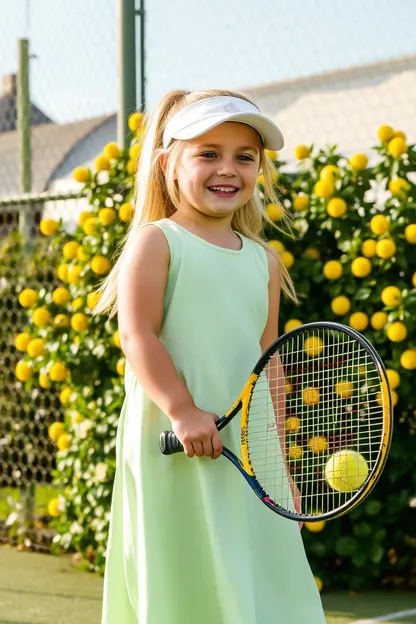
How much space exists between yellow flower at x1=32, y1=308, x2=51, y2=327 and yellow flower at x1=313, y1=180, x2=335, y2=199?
46.4 inches

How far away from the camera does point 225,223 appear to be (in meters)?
2.56

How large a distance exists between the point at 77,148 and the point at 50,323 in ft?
5.88

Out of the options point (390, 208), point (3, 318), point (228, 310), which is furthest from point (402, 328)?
point (3, 318)

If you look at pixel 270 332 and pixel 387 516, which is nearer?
pixel 270 332

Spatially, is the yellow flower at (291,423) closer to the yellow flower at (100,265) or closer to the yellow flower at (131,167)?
the yellow flower at (100,265)

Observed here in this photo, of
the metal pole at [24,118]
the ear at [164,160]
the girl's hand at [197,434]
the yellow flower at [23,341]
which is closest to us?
the girl's hand at [197,434]

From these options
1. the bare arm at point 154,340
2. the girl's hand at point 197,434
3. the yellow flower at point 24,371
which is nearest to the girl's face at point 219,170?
the bare arm at point 154,340

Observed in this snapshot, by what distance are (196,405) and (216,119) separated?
0.62m

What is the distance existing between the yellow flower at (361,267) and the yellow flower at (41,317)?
1.25 metres

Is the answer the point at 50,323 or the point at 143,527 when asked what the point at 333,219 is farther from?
the point at 143,527

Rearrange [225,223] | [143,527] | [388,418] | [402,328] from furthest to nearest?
1. [402,328]
2. [225,223]
3. [143,527]
4. [388,418]

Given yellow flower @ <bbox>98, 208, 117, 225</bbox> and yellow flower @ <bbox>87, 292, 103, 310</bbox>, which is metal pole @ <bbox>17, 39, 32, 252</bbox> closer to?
yellow flower @ <bbox>98, 208, 117, 225</bbox>

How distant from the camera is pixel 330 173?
3.86 m

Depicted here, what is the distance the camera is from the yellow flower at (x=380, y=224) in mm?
3717
